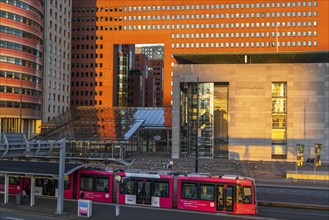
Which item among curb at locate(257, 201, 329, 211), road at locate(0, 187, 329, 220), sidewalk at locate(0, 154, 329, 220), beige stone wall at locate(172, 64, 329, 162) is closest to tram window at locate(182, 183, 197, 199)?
road at locate(0, 187, 329, 220)

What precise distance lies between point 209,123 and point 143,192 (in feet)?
123

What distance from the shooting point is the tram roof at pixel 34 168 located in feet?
95.7

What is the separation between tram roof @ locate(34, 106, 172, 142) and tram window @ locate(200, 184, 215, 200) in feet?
→ 128

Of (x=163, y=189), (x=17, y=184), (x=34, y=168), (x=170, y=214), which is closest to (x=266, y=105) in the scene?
(x=163, y=189)

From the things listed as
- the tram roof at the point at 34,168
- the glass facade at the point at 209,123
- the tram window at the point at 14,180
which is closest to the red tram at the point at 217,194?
the tram roof at the point at 34,168

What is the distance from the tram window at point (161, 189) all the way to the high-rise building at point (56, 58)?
232ft

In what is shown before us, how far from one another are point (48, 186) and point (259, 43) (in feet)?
388

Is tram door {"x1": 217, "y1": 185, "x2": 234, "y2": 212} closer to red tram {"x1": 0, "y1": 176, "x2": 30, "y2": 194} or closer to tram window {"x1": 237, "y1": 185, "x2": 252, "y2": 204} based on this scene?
tram window {"x1": 237, "y1": 185, "x2": 252, "y2": 204}

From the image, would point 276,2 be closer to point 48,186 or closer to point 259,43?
point 259,43

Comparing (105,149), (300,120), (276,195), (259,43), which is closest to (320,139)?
(300,120)

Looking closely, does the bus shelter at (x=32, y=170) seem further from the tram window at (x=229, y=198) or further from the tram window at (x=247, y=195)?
the tram window at (x=247, y=195)

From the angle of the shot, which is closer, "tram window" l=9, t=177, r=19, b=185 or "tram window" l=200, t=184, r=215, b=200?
"tram window" l=200, t=184, r=215, b=200

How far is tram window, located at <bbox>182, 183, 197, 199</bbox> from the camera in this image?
29172 mm

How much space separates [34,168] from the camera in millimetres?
30016
